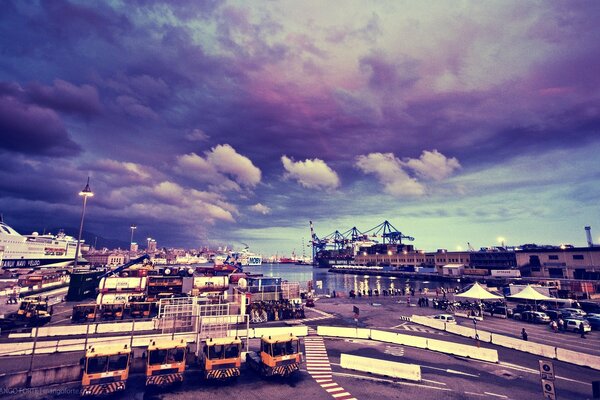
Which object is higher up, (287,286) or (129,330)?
(287,286)

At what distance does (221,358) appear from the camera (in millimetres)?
18797

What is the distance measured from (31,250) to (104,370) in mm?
173117

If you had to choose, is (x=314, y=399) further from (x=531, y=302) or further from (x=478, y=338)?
(x=531, y=302)

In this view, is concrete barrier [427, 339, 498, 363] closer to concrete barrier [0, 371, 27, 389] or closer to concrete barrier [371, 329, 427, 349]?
concrete barrier [371, 329, 427, 349]

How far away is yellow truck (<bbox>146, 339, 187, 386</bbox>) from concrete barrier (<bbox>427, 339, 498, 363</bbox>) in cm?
2218

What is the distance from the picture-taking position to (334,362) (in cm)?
2378

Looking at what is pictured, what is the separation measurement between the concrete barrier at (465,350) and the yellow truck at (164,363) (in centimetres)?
2218

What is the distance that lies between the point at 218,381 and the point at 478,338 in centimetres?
2622

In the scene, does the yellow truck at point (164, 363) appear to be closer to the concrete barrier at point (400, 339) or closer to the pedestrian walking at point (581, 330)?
the concrete barrier at point (400, 339)

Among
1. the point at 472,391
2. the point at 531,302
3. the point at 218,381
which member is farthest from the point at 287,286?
the point at 531,302

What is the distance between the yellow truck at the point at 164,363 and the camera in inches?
685

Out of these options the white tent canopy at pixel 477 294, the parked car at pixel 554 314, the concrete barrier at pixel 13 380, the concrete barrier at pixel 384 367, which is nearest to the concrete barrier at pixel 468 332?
the white tent canopy at pixel 477 294

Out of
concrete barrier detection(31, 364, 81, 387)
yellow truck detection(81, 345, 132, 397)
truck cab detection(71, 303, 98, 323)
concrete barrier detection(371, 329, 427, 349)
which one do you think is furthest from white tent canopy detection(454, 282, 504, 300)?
truck cab detection(71, 303, 98, 323)

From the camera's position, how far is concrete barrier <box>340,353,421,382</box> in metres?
19.9
